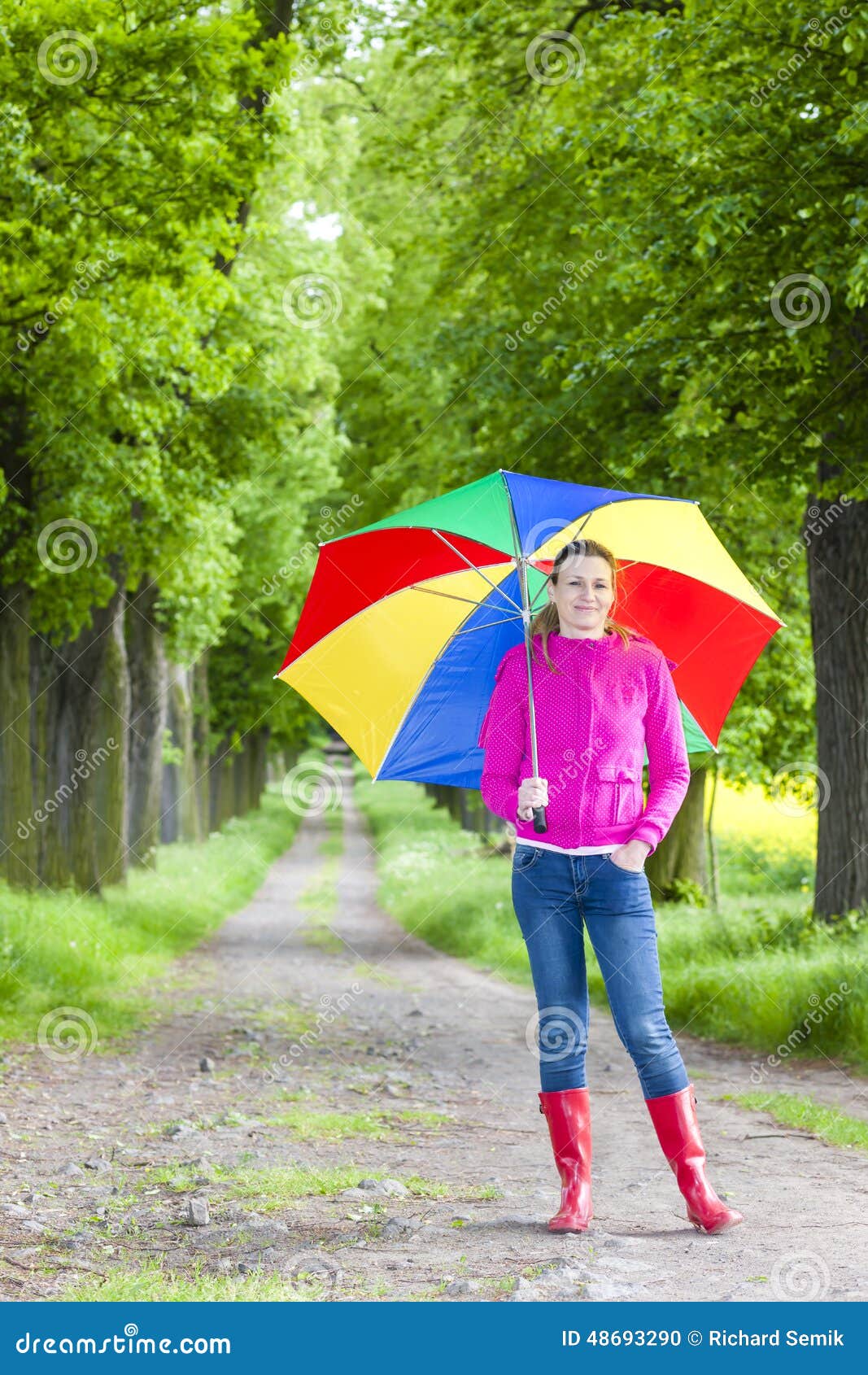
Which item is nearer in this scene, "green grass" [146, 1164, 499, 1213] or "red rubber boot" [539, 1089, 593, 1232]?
"red rubber boot" [539, 1089, 593, 1232]

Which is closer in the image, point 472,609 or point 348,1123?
point 472,609

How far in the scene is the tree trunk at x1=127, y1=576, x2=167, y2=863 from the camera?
20.8 metres

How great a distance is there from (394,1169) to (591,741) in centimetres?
248

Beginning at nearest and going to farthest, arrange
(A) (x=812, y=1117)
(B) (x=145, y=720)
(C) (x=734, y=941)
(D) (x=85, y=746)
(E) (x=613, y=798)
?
(E) (x=613, y=798) < (A) (x=812, y=1117) < (C) (x=734, y=941) < (D) (x=85, y=746) < (B) (x=145, y=720)

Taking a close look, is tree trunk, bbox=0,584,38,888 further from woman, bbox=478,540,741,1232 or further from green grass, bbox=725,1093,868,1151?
woman, bbox=478,540,741,1232

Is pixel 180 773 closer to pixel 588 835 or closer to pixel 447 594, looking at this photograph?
pixel 447 594

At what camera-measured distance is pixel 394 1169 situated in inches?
251

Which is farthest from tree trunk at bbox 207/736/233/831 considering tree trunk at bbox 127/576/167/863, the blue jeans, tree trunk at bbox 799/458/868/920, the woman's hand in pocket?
the woman's hand in pocket

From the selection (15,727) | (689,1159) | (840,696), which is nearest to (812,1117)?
(689,1159)

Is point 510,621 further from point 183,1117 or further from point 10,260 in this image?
point 10,260

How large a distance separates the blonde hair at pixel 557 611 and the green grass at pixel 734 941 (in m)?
4.68

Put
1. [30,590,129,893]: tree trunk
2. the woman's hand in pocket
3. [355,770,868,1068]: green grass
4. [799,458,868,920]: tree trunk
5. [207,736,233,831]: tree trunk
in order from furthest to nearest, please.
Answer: [207,736,233,831]: tree trunk, [30,590,129,893]: tree trunk, [799,458,868,920]: tree trunk, [355,770,868,1068]: green grass, the woman's hand in pocket
